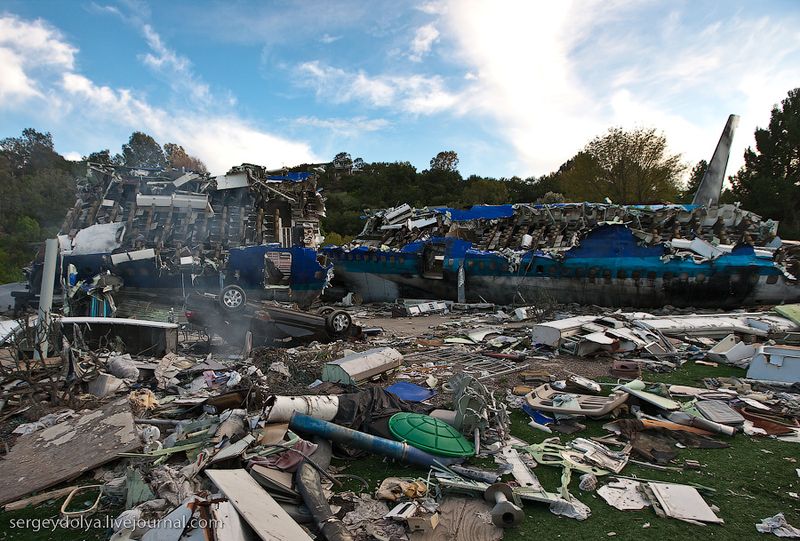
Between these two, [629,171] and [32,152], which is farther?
[32,152]

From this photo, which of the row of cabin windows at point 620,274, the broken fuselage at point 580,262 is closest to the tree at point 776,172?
the broken fuselage at point 580,262

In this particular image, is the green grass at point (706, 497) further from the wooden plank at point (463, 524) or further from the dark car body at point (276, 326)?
the dark car body at point (276, 326)

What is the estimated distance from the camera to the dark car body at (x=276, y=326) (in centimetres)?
907

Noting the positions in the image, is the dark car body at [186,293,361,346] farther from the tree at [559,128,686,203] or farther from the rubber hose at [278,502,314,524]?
the tree at [559,128,686,203]

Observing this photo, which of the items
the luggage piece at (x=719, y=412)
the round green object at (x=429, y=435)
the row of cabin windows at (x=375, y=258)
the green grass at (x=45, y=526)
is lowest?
the green grass at (x=45, y=526)

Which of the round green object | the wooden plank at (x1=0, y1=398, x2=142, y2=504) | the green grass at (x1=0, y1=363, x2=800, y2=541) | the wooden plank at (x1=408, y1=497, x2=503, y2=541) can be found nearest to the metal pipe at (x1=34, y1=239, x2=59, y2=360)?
the wooden plank at (x1=0, y1=398, x2=142, y2=504)

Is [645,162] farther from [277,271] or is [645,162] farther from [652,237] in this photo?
[277,271]

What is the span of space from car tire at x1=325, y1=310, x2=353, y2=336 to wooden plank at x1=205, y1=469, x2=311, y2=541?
19.3 feet

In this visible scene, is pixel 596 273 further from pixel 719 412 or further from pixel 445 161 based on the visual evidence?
pixel 445 161

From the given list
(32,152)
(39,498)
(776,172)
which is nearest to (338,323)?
(39,498)

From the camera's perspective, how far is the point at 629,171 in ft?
95.0

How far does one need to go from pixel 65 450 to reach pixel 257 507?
2290mm

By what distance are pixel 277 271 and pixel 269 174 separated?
297 inches

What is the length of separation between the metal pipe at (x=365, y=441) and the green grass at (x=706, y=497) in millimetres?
119
